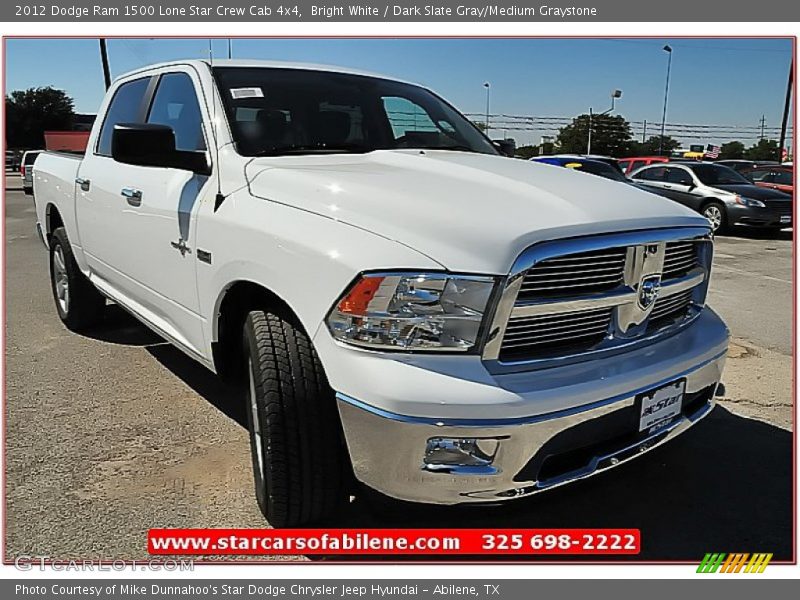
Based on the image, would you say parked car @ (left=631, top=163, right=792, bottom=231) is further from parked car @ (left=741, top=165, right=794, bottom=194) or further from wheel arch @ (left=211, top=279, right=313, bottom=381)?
wheel arch @ (left=211, top=279, right=313, bottom=381)

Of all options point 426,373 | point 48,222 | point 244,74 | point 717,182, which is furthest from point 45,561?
point 717,182

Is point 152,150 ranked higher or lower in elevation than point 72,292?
higher

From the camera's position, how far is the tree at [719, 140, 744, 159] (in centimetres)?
3484

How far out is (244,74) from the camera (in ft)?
11.2

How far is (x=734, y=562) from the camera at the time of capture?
253cm

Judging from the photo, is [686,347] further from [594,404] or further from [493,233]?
[493,233]

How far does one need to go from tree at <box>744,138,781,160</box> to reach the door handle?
110 ft

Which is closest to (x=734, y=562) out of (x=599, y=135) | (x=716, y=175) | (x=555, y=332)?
(x=555, y=332)

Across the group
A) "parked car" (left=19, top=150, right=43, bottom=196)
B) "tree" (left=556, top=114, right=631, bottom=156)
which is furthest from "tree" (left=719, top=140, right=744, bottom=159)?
"parked car" (left=19, top=150, right=43, bottom=196)

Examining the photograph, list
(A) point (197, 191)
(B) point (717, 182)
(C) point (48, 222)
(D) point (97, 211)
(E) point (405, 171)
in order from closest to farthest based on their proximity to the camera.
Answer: (E) point (405, 171), (A) point (197, 191), (D) point (97, 211), (C) point (48, 222), (B) point (717, 182)

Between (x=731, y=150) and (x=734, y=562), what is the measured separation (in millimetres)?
38031

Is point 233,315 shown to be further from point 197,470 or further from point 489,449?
point 489,449

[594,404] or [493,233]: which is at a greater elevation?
[493,233]

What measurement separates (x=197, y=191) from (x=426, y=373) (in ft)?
5.07
